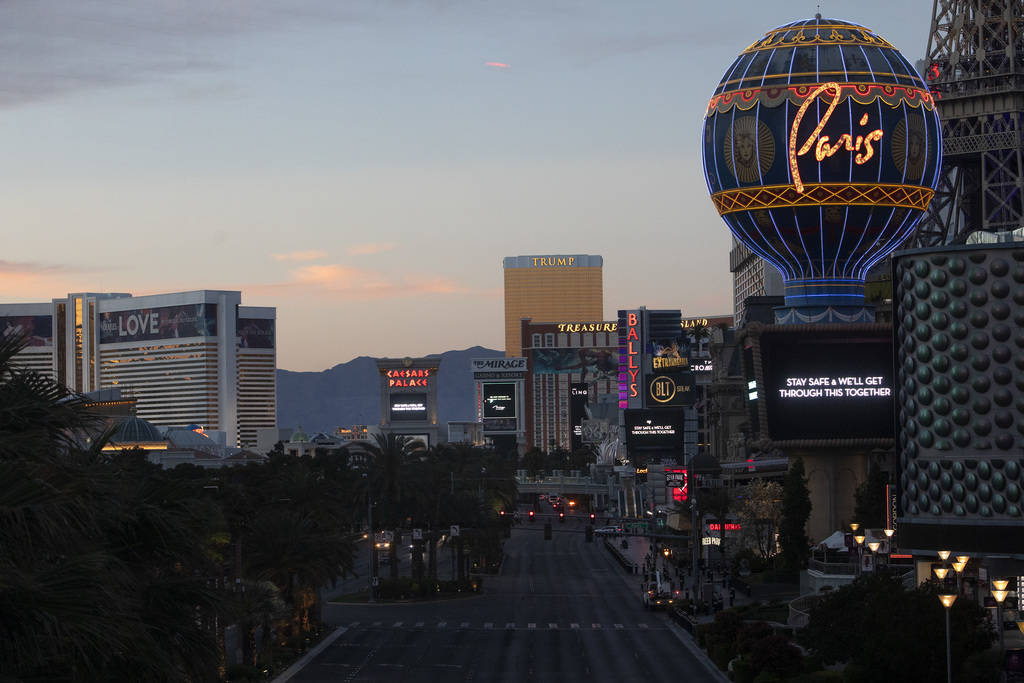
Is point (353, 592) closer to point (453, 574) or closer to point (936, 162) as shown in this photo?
point (453, 574)

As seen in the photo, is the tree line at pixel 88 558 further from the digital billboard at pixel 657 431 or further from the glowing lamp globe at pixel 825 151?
the digital billboard at pixel 657 431

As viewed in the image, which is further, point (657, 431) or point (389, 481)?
point (657, 431)

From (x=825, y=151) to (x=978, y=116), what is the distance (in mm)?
36669

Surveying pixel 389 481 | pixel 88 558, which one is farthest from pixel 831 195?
pixel 88 558

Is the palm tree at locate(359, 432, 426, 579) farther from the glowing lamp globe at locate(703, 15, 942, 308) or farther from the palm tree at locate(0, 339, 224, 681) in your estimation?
the palm tree at locate(0, 339, 224, 681)

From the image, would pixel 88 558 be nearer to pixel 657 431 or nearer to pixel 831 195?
pixel 831 195

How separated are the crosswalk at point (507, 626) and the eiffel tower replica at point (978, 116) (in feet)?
172

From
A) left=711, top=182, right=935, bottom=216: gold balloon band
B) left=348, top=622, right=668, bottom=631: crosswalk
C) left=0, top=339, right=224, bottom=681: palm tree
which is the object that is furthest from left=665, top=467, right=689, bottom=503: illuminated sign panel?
left=0, top=339, right=224, bottom=681: palm tree

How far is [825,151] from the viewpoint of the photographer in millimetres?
90812

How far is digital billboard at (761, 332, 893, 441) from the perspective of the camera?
8788 cm

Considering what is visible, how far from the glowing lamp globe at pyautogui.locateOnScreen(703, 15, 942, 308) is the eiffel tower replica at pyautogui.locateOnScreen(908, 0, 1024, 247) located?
26853mm

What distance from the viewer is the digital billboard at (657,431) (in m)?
178

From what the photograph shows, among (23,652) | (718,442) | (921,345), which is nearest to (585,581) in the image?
(921,345)

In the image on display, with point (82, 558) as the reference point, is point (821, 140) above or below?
above
